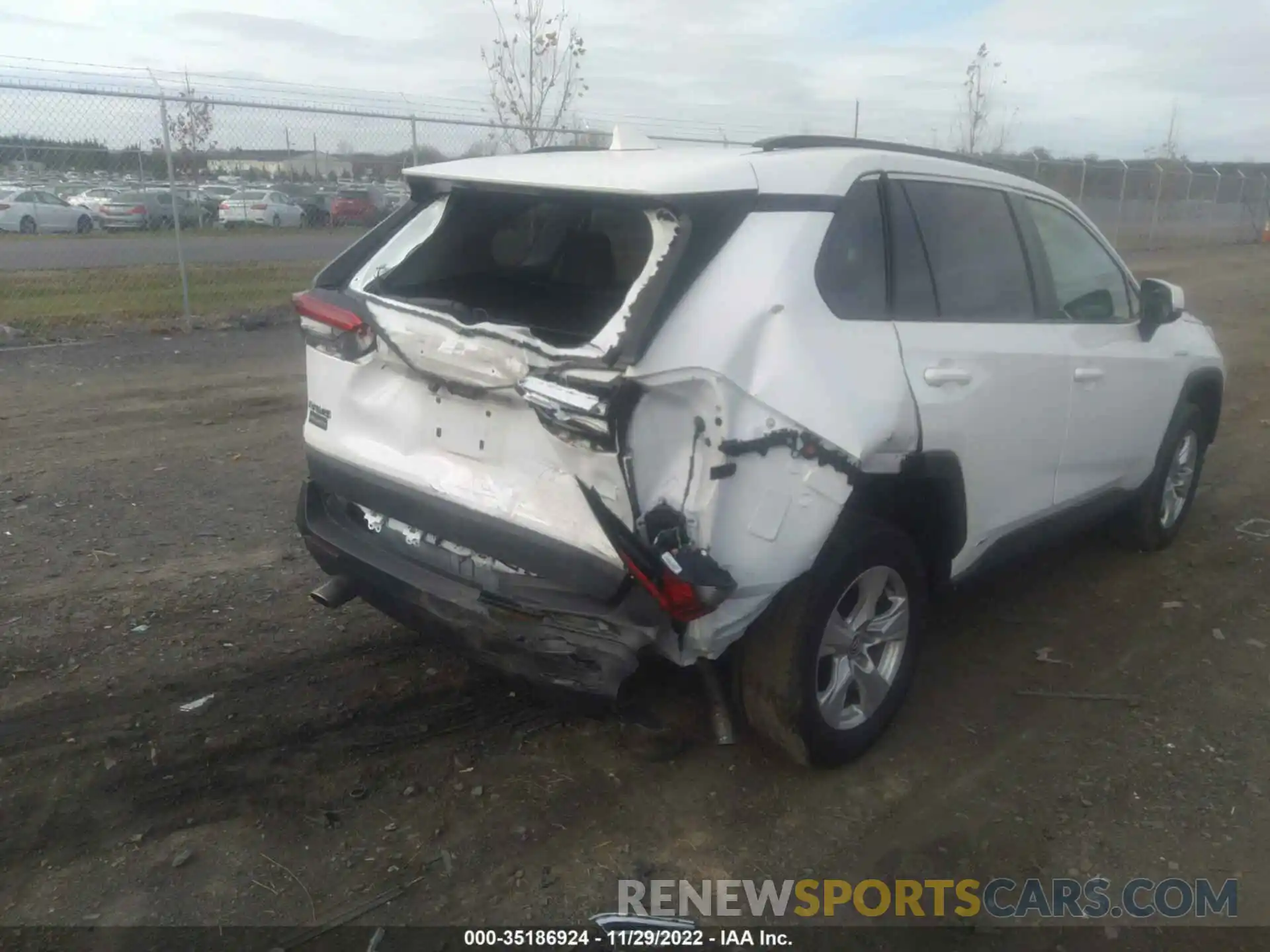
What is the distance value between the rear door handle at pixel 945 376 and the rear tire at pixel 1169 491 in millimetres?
2128

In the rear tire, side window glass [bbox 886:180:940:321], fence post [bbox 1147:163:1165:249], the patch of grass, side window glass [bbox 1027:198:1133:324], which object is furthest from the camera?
fence post [bbox 1147:163:1165:249]

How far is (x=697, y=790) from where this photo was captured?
11.2ft

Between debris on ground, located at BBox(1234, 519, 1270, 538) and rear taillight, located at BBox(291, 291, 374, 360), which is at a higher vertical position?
rear taillight, located at BBox(291, 291, 374, 360)

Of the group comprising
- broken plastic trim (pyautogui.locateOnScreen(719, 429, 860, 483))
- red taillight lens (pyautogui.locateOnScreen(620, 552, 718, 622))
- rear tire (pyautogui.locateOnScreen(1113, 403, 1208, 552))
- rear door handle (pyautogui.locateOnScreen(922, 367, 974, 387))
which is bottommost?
rear tire (pyautogui.locateOnScreen(1113, 403, 1208, 552))

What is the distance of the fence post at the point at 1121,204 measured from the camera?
24766 mm

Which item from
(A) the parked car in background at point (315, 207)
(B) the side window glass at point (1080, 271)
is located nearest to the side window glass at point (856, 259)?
(B) the side window glass at point (1080, 271)

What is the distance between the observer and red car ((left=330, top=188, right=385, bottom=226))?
1305 centimetres

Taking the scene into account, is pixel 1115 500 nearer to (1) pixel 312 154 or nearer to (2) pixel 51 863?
(2) pixel 51 863

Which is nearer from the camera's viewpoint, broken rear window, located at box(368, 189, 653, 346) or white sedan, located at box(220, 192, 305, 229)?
broken rear window, located at box(368, 189, 653, 346)

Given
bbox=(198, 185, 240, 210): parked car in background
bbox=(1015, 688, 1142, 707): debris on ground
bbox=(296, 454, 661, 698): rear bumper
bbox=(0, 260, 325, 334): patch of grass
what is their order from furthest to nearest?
bbox=(198, 185, 240, 210): parked car in background → bbox=(0, 260, 325, 334): patch of grass → bbox=(1015, 688, 1142, 707): debris on ground → bbox=(296, 454, 661, 698): rear bumper

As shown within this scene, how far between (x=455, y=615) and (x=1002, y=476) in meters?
2.07

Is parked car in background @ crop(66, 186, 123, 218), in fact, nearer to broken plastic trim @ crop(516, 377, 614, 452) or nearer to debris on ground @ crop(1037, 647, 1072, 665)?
broken plastic trim @ crop(516, 377, 614, 452)

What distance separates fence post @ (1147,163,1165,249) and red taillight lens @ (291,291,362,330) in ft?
88.1

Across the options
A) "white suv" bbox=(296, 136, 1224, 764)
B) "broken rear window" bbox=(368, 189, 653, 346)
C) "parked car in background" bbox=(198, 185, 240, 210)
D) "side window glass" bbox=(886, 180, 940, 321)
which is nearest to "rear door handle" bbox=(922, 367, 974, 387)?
"white suv" bbox=(296, 136, 1224, 764)
